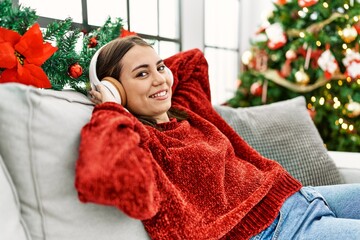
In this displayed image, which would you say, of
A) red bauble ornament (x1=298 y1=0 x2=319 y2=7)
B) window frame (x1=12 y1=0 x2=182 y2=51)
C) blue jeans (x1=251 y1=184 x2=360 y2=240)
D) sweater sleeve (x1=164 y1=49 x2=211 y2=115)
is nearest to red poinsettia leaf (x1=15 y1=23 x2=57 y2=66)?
window frame (x1=12 y1=0 x2=182 y2=51)

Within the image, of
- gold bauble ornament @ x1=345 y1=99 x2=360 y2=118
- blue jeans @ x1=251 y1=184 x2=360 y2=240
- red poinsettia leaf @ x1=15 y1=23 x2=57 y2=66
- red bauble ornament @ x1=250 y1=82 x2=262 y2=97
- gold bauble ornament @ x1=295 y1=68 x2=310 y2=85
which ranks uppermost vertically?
red poinsettia leaf @ x1=15 y1=23 x2=57 y2=66

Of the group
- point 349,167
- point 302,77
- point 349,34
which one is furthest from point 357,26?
point 349,167

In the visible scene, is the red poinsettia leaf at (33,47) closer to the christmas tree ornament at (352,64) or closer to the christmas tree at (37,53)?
the christmas tree at (37,53)

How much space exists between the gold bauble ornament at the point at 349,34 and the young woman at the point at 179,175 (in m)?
1.79

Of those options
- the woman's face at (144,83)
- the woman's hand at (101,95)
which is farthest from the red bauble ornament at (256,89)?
the woman's hand at (101,95)

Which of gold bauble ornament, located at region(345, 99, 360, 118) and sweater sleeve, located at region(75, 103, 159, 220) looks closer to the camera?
sweater sleeve, located at region(75, 103, 159, 220)

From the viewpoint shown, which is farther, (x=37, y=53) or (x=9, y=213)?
(x=37, y=53)

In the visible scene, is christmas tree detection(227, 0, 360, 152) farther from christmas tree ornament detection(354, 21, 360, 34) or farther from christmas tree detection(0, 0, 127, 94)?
christmas tree detection(0, 0, 127, 94)

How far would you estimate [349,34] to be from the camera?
2.79 meters

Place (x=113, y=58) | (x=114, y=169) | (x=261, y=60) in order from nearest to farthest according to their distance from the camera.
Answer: (x=114, y=169) → (x=113, y=58) → (x=261, y=60)

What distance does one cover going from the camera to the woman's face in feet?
3.91

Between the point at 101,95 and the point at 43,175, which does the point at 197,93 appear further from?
the point at 43,175

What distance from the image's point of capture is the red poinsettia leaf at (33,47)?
0.97 metres

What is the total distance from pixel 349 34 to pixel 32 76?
247 cm
